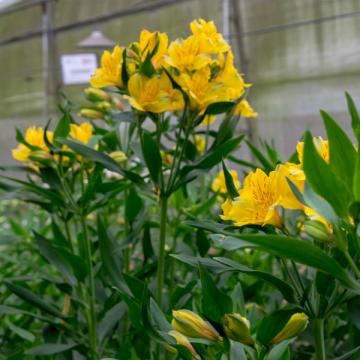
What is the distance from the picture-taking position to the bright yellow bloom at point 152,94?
2.04ft

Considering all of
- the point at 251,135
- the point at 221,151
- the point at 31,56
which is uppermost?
the point at 31,56

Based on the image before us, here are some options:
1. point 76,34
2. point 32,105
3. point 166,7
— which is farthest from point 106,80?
point 32,105

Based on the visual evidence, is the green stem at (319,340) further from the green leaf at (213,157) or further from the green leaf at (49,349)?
the green leaf at (49,349)

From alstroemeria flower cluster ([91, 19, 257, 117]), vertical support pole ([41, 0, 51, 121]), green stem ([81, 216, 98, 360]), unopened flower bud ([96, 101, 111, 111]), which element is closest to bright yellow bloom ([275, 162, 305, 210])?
alstroemeria flower cluster ([91, 19, 257, 117])

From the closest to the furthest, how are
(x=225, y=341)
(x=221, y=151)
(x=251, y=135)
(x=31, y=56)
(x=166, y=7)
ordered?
1. (x=225, y=341)
2. (x=221, y=151)
3. (x=251, y=135)
4. (x=166, y=7)
5. (x=31, y=56)

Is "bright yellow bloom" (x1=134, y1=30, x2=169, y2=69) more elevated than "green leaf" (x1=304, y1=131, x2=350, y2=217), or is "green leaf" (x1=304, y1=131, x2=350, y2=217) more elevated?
"bright yellow bloom" (x1=134, y1=30, x2=169, y2=69)

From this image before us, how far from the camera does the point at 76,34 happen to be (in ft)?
16.9

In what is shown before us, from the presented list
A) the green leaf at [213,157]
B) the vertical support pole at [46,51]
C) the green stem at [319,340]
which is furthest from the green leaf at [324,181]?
the vertical support pole at [46,51]

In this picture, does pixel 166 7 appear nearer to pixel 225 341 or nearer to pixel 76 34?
pixel 76 34

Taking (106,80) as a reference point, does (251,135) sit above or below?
below

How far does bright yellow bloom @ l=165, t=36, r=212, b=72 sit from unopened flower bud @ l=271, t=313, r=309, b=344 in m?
0.29

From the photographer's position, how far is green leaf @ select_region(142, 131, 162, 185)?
0.61m

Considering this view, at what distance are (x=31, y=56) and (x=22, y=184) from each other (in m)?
5.00

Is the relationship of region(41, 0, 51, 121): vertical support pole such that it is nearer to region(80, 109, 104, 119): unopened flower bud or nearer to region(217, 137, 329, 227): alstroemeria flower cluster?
region(80, 109, 104, 119): unopened flower bud
